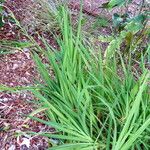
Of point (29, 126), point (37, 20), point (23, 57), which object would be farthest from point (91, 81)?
point (37, 20)

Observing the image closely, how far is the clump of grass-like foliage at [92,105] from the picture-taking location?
1.66 m

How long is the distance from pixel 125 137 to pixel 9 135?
661 millimetres

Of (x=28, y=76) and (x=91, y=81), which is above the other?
(x=91, y=81)

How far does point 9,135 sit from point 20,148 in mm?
95

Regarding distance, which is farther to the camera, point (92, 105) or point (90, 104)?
point (92, 105)

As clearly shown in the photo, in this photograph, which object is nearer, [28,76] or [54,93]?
[54,93]

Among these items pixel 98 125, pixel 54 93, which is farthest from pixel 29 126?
pixel 98 125

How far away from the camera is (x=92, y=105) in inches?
75.5

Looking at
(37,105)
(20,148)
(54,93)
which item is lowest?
(20,148)

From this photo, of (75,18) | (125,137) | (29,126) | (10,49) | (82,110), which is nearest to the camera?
(125,137)

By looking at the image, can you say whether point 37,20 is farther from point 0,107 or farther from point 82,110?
point 82,110

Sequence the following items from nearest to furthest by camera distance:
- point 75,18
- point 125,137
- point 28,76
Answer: point 125,137
point 28,76
point 75,18

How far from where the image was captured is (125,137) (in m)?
1.60

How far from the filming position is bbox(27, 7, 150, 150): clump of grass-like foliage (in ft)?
5.44
